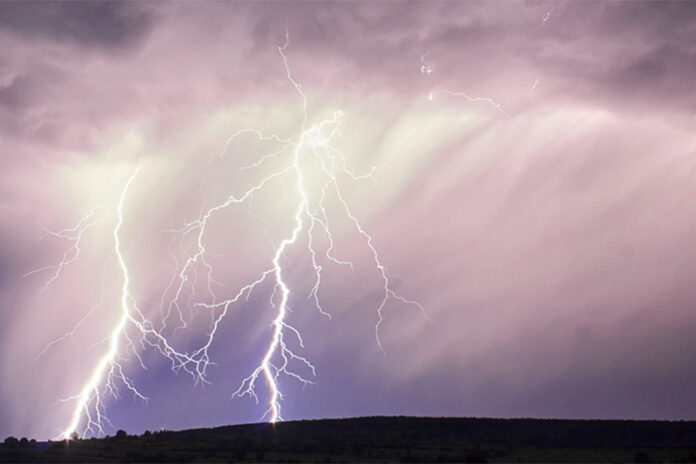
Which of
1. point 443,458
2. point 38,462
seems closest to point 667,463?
point 443,458

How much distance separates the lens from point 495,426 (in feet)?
175

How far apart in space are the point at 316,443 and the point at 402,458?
10084 mm

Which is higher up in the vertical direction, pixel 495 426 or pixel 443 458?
pixel 495 426

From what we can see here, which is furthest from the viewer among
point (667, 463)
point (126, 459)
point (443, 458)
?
point (126, 459)

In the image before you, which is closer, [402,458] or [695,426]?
[402,458]

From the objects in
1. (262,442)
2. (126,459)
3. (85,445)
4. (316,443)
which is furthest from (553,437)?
(85,445)

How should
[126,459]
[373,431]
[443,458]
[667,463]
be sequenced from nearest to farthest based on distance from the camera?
1. [667,463]
2. [443,458]
3. [126,459]
4. [373,431]

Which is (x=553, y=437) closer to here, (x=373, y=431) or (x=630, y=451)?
(x=630, y=451)

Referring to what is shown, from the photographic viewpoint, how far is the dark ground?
134ft

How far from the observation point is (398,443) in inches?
1853

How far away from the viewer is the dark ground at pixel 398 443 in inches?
1609

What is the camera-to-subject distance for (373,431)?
2087 inches

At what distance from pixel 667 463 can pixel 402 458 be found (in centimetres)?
1323

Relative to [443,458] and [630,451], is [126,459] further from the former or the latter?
[630,451]
